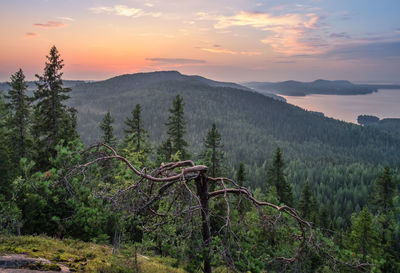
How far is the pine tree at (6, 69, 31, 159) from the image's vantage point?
20.2 m

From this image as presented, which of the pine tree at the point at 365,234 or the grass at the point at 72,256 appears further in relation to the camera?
the pine tree at the point at 365,234

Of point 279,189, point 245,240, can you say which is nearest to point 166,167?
point 245,240

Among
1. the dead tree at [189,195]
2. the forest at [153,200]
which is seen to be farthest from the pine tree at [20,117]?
the dead tree at [189,195]

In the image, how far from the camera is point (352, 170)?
116 metres

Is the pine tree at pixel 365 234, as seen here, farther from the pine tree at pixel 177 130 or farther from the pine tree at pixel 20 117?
the pine tree at pixel 20 117

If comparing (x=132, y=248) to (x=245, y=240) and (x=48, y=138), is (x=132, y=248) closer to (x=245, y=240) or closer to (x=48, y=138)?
(x=245, y=240)

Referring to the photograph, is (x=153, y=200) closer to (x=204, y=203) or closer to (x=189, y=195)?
(x=189, y=195)

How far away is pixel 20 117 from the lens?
798 inches

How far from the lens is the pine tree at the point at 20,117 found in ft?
66.2

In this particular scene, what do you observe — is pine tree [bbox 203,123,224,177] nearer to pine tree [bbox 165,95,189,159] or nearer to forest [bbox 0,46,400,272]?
forest [bbox 0,46,400,272]

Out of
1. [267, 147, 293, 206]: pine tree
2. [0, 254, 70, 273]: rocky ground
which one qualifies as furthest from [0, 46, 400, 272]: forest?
[0, 254, 70, 273]: rocky ground

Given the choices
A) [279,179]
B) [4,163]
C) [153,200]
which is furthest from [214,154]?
Answer: [153,200]

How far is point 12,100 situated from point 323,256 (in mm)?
24423

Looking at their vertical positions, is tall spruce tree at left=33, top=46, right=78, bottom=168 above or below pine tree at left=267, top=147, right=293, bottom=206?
above
